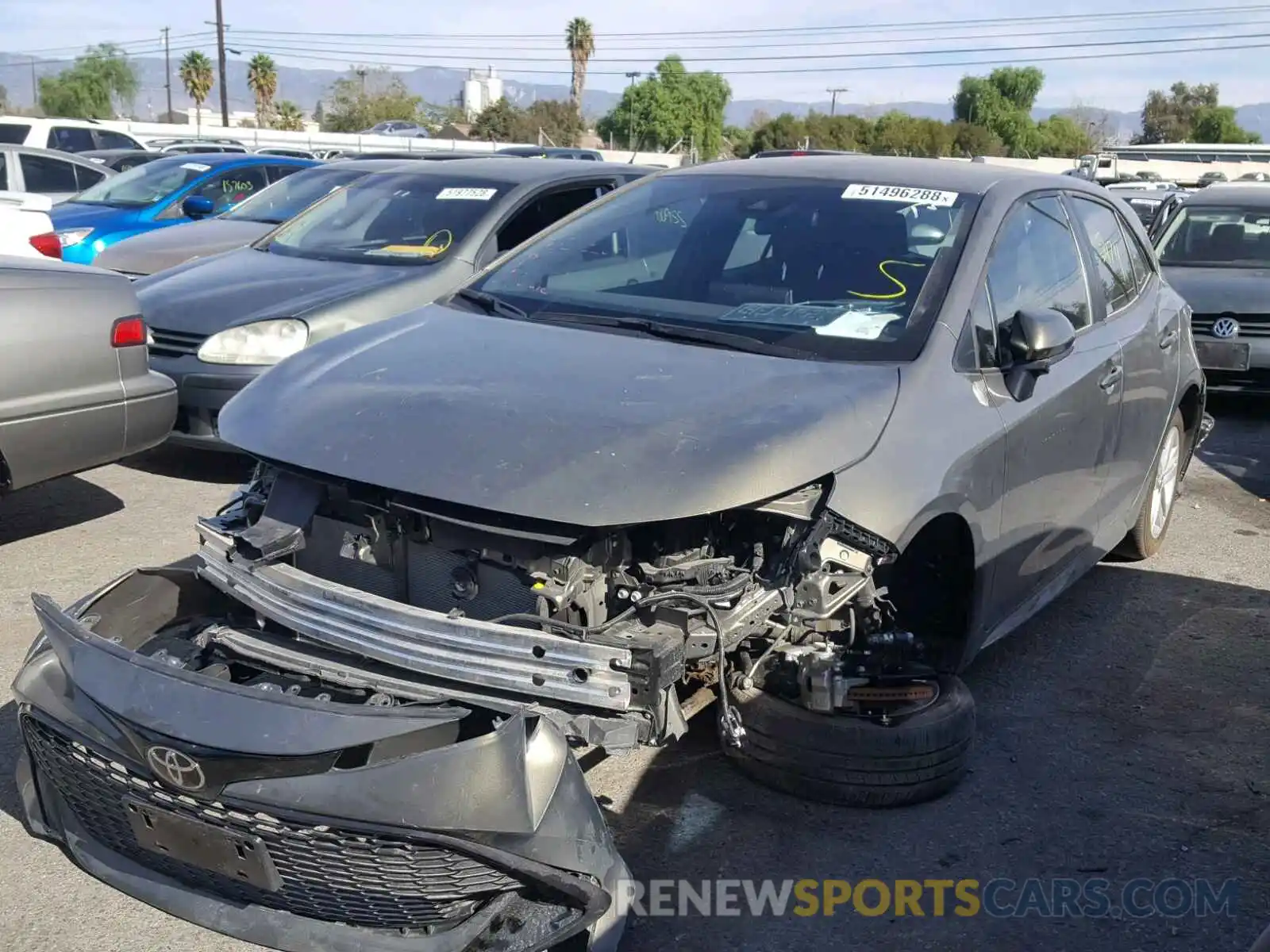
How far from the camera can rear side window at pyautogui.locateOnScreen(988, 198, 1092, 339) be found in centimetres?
407

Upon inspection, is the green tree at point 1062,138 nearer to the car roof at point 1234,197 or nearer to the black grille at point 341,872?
the car roof at point 1234,197

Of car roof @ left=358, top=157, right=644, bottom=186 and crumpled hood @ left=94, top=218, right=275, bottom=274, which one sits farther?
crumpled hood @ left=94, top=218, right=275, bottom=274

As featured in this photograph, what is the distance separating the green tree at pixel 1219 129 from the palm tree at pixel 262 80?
53426 millimetres

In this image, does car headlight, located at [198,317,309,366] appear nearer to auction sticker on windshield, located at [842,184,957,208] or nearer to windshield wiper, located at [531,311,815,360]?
windshield wiper, located at [531,311,815,360]

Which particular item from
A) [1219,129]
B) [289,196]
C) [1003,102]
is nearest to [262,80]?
[1003,102]

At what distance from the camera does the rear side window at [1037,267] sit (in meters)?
4.07

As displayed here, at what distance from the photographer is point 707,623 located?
2.98 meters

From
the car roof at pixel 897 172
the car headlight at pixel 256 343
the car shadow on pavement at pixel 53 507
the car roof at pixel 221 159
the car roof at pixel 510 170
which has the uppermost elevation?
the car roof at pixel 897 172

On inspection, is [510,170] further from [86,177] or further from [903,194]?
[86,177]

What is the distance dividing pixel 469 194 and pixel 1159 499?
4.21m

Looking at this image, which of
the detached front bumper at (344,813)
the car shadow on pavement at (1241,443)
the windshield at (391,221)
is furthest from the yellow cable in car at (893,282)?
the car shadow on pavement at (1241,443)

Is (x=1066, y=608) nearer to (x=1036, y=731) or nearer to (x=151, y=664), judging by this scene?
(x=1036, y=731)

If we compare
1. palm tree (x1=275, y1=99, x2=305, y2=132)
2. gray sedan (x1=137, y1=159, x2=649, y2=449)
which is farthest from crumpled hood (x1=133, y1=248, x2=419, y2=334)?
palm tree (x1=275, y1=99, x2=305, y2=132)

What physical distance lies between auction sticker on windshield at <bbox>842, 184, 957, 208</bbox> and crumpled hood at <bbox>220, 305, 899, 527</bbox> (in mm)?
936
